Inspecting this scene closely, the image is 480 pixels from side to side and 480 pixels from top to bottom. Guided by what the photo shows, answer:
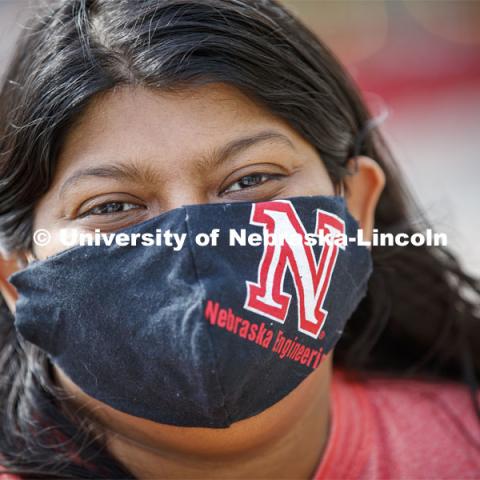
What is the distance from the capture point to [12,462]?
1.87 m

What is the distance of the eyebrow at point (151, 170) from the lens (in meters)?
1.65

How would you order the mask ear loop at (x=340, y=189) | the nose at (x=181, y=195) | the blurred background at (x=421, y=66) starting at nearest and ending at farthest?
the nose at (x=181, y=195) → the mask ear loop at (x=340, y=189) → the blurred background at (x=421, y=66)

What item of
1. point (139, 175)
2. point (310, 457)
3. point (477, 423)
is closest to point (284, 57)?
point (139, 175)

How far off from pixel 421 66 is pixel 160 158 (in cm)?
623

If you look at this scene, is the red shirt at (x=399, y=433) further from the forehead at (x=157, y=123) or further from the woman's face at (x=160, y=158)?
the forehead at (x=157, y=123)

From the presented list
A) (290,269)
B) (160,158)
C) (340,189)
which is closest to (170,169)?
(160,158)

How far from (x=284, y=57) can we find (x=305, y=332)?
0.62 metres

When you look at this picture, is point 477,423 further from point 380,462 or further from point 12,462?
point 12,462

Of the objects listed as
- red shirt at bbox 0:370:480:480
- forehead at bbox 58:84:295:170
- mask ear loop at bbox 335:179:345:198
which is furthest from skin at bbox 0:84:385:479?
red shirt at bbox 0:370:480:480

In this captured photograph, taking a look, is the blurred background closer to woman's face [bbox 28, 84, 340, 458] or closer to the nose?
woman's face [bbox 28, 84, 340, 458]

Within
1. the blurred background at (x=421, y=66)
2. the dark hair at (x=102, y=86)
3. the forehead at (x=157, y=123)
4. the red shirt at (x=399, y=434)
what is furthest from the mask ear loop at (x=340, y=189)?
the blurred background at (x=421, y=66)

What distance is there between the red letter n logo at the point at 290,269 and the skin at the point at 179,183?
0.10m

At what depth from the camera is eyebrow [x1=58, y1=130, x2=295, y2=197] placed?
5.42ft

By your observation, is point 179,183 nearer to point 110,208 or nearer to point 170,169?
point 170,169
